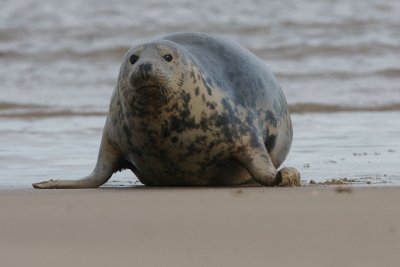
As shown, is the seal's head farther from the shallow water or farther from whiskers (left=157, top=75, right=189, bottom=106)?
the shallow water

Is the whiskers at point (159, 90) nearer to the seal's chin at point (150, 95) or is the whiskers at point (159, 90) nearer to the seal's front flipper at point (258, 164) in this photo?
the seal's chin at point (150, 95)

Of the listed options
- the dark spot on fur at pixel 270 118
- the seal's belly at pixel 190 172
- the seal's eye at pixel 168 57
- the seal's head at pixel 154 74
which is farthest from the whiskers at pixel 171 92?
the dark spot on fur at pixel 270 118

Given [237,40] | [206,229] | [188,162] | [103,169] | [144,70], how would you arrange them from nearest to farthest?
[206,229] → [144,70] → [188,162] → [103,169] → [237,40]

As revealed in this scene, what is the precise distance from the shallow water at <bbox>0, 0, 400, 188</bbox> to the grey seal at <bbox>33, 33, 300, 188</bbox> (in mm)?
485

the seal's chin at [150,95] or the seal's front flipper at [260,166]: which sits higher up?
the seal's chin at [150,95]

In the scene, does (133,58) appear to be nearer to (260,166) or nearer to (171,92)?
(171,92)

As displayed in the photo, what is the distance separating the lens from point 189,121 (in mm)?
5406

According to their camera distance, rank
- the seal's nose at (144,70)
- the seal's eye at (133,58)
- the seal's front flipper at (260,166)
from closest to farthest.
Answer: the seal's nose at (144,70), the seal's eye at (133,58), the seal's front flipper at (260,166)

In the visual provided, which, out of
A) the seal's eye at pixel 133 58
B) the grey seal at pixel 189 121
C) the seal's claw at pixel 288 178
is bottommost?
the seal's claw at pixel 288 178

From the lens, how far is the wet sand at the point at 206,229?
12.2 ft

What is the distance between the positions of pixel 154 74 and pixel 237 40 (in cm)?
1195

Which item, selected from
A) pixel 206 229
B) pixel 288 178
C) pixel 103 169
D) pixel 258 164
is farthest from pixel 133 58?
pixel 206 229

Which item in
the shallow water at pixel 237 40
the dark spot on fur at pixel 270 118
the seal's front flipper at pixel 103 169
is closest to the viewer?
the seal's front flipper at pixel 103 169

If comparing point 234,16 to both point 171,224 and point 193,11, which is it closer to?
point 193,11
